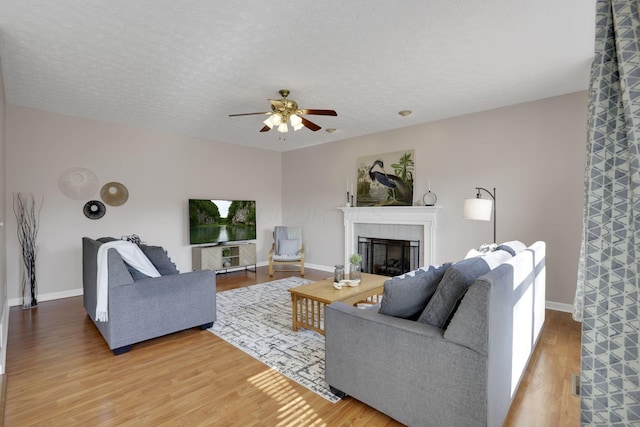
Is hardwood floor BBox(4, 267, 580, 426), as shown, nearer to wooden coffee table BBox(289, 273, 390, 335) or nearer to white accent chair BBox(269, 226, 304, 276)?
wooden coffee table BBox(289, 273, 390, 335)

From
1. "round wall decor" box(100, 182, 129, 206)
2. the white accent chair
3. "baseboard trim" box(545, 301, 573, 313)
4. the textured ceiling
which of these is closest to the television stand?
the white accent chair

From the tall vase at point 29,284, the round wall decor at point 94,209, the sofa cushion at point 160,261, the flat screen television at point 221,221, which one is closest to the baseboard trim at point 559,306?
the sofa cushion at point 160,261

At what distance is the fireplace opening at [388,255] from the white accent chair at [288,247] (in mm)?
1201

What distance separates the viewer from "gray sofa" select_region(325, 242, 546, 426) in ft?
4.81

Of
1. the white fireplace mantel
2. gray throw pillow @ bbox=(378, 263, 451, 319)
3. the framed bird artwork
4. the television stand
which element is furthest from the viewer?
the television stand

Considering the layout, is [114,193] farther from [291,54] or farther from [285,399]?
[285,399]

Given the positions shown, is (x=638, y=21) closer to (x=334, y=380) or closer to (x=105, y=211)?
→ (x=334, y=380)

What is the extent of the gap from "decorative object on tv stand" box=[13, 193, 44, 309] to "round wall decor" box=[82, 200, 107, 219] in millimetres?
564

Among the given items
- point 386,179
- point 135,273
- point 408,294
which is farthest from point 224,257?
point 408,294

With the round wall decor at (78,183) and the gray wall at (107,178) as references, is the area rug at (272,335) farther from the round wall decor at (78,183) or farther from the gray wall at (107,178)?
the round wall decor at (78,183)

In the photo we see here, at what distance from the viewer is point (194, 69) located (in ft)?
9.93

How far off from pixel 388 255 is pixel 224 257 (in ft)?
9.86

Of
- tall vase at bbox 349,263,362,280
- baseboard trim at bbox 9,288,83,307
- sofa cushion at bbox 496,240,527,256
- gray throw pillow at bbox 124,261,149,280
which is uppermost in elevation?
sofa cushion at bbox 496,240,527,256

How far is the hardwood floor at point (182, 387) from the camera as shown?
190 cm
